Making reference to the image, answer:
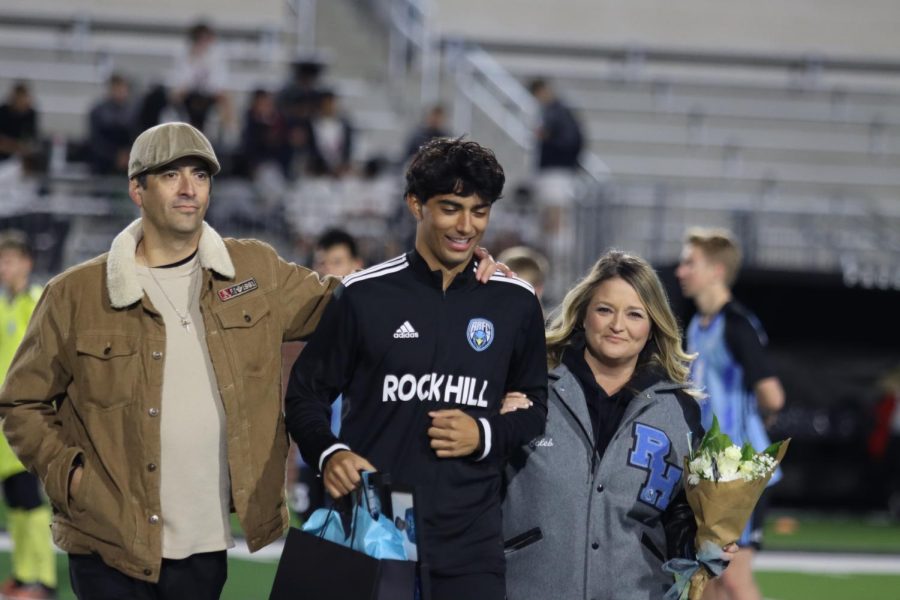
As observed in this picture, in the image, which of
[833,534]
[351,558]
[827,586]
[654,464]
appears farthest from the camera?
[833,534]

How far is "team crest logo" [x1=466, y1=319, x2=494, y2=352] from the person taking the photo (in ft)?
15.8

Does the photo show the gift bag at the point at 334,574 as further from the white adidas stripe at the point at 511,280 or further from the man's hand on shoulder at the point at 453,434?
the white adidas stripe at the point at 511,280

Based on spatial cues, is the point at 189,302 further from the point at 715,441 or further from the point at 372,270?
the point at 715,441

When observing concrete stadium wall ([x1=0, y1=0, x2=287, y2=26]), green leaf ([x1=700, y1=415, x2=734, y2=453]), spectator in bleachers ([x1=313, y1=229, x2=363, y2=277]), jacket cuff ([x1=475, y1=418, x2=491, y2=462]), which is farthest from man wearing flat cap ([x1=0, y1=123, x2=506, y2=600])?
concrete stadium wall ([x1=0, y1=0, x2=287, y2=26])

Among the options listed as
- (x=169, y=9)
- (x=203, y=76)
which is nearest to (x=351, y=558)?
(x=203, y=76)

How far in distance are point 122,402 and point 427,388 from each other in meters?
0.93

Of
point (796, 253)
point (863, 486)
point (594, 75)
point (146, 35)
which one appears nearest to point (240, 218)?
point (796, 253)

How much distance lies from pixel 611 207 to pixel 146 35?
8.85 m

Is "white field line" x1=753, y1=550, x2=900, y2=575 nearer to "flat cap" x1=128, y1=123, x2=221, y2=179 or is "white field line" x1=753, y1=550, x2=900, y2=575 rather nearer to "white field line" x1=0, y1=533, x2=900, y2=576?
"white field line" x1=0, y1=533, x2=900, y2=576

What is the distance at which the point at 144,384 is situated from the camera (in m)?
4.88

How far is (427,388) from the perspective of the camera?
4.77 metres

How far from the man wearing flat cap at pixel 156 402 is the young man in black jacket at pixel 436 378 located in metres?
0.27

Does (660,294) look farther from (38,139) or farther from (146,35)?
(146,35)

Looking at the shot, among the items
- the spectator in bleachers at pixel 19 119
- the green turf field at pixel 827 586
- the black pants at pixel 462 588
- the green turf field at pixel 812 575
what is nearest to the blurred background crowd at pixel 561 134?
the spectator in bleachers at pixel 19 119
